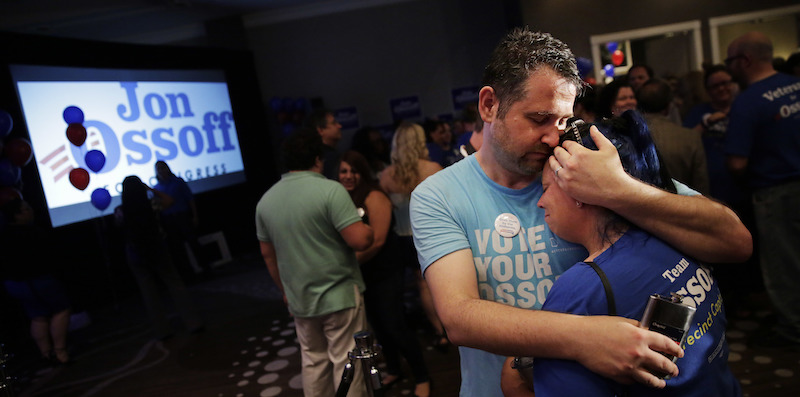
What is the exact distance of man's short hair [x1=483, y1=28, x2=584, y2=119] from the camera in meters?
0.98

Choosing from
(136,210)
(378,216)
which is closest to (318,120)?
(378,216)

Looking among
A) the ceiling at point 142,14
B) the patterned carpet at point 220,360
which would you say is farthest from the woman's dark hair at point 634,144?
the ceiling at point 142,14

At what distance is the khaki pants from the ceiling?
20.8ft

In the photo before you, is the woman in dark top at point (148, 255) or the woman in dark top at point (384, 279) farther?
the woman in dark top at point (148, 255)

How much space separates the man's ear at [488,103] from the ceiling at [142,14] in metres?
7.36

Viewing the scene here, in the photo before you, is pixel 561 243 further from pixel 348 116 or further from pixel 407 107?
pixel 348 116

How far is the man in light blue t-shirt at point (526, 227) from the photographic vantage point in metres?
0.73

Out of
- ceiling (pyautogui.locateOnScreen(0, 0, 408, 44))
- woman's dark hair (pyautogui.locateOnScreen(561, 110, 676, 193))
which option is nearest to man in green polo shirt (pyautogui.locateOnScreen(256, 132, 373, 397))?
woman's dark hair (pyautogui.locateOnScreen(561, 110, 676, 193))

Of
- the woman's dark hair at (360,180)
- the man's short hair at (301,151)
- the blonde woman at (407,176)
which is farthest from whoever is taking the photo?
the blonde woman at (407,176)

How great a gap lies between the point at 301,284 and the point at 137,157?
4929mm

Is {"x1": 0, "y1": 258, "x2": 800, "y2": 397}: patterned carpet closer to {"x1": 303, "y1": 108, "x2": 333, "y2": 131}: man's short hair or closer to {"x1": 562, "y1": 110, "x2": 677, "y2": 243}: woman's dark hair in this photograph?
{"x1": 303, "y1": 108, "x2": 333, "y2": 131}: man's short hair

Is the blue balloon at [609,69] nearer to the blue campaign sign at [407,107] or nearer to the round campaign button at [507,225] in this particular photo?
the blue campaign sign at [407,107]

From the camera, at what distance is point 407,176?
3.45m

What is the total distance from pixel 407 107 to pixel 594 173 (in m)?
8.67
